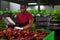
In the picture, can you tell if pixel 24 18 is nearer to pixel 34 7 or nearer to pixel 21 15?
pixel 21 15

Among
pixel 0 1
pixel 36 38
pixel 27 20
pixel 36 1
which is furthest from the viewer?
pixel 0 1

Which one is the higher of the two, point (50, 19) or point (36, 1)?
point (36, 1)

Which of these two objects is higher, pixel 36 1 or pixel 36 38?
pixel 36 1

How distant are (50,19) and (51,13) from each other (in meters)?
0.69

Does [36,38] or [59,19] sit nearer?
[36,38]

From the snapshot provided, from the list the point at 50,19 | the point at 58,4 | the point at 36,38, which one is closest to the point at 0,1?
the point at 58,4

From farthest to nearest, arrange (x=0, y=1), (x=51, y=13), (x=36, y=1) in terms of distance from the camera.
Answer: (x=0, y=1) → (x=36, y=1) → (x=51, y=13)

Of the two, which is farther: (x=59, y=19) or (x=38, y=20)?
(x=59, y=19)

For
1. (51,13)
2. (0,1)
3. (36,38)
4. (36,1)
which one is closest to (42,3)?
(36,1)

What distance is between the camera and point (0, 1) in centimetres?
891

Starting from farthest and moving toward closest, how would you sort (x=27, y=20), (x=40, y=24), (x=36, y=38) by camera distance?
(x=40, y=24) < (x=27, y=20) < (x=36, y=38)

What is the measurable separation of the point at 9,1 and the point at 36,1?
49.6 inches

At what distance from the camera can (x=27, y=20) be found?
462cm

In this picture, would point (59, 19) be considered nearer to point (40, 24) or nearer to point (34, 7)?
point (40, 24)
